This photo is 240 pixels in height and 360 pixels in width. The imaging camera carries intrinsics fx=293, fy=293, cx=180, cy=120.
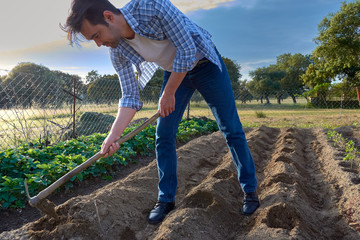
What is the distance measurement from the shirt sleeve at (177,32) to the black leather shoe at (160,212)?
1188mm

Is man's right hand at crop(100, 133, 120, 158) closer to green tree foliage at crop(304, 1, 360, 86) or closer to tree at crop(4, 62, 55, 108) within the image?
tree at crop(4, 62, 55, 108)

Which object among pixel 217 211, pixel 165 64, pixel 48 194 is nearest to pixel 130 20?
pixel 165 64

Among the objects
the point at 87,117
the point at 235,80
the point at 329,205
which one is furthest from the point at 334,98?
the point at 329,205

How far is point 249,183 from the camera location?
2.45m

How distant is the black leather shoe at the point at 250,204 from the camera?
8.00 feet

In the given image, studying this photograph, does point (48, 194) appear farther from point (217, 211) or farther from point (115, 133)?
point (217, 211)

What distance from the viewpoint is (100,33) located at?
1904 mm

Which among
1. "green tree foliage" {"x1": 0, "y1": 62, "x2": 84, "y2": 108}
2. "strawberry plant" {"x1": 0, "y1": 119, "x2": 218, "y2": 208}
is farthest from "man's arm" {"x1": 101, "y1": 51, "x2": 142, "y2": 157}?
"green tree foliage" {"x1": 0, "y1": 62, "x2": 84, "y2": 108}

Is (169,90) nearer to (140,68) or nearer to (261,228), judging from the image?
(140,68)

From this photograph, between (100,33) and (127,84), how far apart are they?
562 millimetres

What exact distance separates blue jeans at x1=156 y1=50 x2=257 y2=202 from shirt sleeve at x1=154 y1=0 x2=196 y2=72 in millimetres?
301

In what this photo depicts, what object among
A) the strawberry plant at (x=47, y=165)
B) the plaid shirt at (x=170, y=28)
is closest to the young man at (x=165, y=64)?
the plaid shirt at (x=170, y=28)

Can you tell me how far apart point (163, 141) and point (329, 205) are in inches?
68.6

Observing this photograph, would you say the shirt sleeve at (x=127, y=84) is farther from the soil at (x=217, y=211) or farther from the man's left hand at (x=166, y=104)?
the soil at (x=217, y=211)
